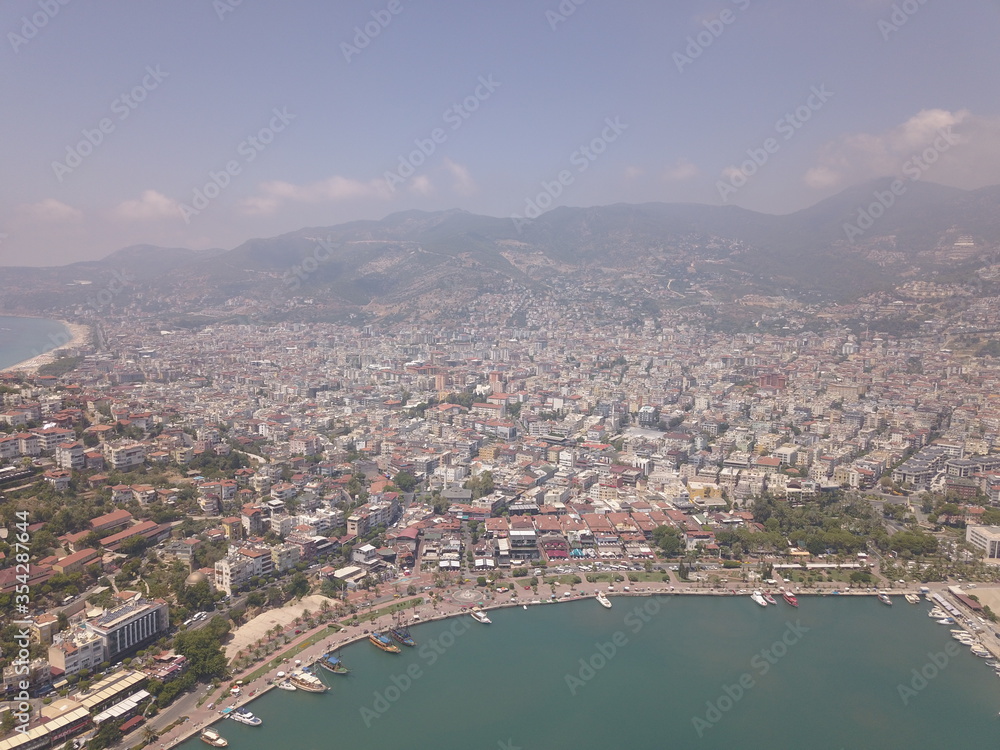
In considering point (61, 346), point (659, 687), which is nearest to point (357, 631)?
point (659, 687)

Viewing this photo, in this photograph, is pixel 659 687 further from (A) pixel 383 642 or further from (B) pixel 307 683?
(B) pixel 307 683

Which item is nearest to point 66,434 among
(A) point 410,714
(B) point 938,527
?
(A) point 410,714

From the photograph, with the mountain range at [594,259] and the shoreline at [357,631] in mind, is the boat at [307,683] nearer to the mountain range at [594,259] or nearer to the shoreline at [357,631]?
the shoreline at [357,631]

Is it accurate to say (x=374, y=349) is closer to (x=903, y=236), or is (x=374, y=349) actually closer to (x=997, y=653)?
(x=997, y=653)

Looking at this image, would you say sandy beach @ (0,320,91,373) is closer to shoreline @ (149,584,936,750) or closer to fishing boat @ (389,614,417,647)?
shoreline @ (149,584,936,750)

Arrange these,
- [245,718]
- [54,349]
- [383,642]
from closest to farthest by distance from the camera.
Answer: [245,718]
[383,642]
[54,349]

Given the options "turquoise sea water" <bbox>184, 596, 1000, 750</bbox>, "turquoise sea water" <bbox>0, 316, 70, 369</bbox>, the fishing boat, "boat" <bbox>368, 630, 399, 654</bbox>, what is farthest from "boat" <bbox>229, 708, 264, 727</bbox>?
"turquoise sea water" <bbox>0, 316, 70, 369</bbox>

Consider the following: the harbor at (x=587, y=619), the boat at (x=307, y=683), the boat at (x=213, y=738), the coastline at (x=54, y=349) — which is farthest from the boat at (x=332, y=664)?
the coastline at (x=54, y=349)
